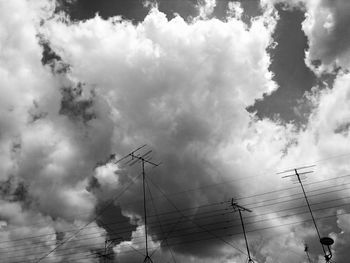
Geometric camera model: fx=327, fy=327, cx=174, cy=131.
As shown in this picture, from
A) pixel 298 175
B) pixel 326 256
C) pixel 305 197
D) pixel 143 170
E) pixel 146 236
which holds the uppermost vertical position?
pixel 143 170

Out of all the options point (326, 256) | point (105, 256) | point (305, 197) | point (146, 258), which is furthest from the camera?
point (105, 256)

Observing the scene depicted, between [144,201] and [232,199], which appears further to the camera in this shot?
[232,199]

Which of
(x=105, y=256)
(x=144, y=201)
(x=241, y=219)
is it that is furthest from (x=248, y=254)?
(x=105, y=256)

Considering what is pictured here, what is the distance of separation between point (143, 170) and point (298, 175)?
2784cm

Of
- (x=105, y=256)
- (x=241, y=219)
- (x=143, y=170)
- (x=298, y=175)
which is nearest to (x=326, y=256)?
(x=298, y=175)

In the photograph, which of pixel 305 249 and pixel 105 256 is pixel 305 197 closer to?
pixel 305 249

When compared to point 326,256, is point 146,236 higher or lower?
higher

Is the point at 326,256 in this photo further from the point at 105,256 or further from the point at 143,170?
the point at 105,256

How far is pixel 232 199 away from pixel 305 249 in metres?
19.0

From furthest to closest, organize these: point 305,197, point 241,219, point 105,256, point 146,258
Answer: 1. point 105,256
2. point 241,219
3. point 305,197
4. point 146,258

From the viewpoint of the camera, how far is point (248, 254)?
6044cm

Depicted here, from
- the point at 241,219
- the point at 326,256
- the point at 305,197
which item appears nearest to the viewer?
the point at 326,256

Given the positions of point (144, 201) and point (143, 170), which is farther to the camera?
point (143, 170)

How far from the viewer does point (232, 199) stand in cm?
7125
